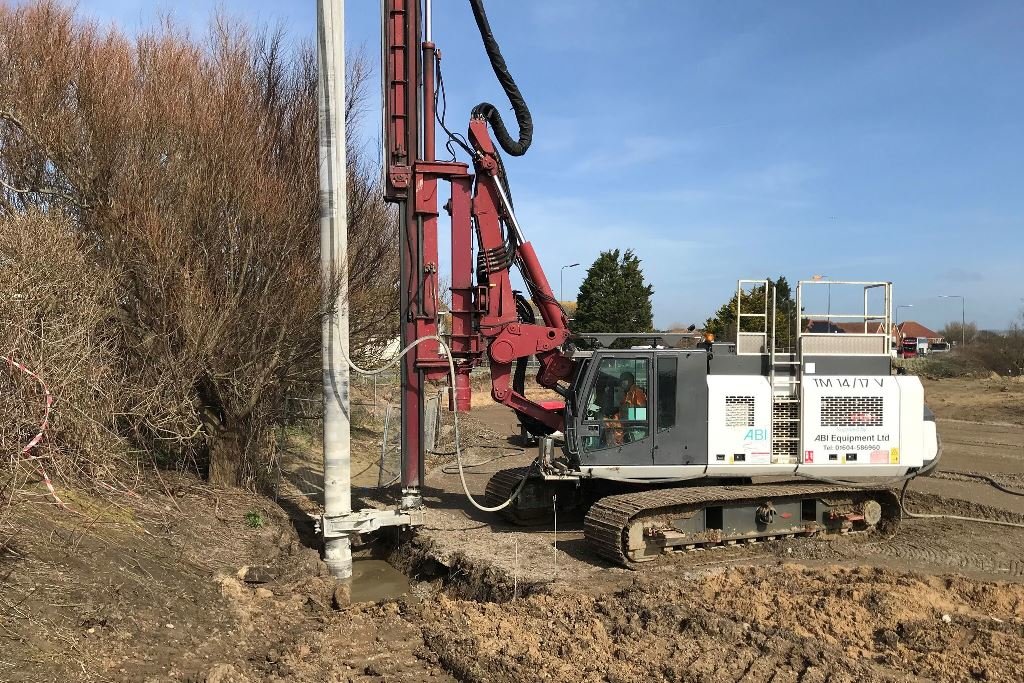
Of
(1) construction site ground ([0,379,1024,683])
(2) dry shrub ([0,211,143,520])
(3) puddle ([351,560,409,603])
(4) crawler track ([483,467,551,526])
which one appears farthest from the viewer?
(4) crawler track ([483,467,551,526])

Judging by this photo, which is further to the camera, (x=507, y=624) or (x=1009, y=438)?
(x=1009, y=438)

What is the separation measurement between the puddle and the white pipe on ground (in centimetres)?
28

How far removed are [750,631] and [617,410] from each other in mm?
3120

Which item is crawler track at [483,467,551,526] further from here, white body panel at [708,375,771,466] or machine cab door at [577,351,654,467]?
white body panel at [708,375,771,466]

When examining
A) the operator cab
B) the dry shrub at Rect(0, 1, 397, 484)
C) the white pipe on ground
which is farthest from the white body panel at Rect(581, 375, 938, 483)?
the dry shrub at Rect(0, 1, 397, 484)

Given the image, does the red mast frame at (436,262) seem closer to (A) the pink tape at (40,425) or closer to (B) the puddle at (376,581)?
(B) the puddle at (376,581)

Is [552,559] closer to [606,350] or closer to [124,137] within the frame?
[606,350]

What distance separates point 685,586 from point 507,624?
74.3 inches

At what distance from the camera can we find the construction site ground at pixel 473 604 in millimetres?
5125

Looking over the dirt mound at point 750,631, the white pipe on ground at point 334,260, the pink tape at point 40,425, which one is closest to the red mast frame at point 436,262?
the white pipe on ground at point 334,260

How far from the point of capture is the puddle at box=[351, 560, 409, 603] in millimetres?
8146

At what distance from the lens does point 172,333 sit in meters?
7.93

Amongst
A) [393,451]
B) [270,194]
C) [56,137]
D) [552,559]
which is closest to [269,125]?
[270,194]

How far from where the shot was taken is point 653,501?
312 inches
